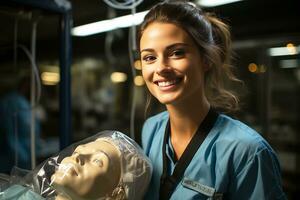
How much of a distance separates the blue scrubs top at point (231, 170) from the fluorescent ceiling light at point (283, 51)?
1560 mm

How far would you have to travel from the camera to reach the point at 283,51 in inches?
94.7

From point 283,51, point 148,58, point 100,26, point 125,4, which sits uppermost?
point 100,26

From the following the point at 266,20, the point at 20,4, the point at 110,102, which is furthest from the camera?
the point at 110,102

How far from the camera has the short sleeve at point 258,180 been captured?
3.01 ft

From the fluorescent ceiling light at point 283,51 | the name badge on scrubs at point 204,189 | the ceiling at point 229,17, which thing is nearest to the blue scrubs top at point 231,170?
the name badge on scrubs at point 204,189

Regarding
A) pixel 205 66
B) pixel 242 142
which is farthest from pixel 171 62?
pixel 242 142

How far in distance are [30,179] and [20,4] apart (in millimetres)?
790

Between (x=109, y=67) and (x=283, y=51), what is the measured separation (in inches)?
80.3

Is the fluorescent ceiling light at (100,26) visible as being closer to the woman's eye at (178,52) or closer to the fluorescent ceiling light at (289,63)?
the fluorescent ceiling light at (289,63)

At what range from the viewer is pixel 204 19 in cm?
104

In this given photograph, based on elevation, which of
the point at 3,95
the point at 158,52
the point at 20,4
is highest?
the point at 20,4

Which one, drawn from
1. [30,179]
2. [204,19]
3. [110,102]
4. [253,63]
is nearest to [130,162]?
[30,179]

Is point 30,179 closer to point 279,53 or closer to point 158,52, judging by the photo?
point 158,52

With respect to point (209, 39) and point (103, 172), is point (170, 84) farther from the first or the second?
point (103, 172)
